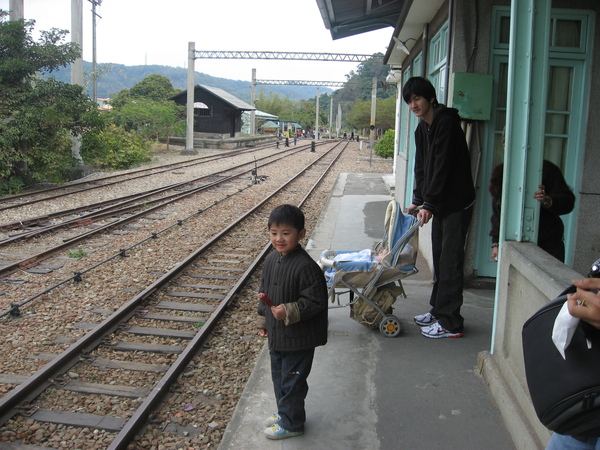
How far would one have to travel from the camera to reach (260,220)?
12.0 metres

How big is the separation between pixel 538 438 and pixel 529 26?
229 cm

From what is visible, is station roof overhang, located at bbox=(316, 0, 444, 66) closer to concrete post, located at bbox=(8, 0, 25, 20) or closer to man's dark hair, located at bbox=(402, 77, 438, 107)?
man's dark hair, located at bbox=(402, 77, 438, 107)

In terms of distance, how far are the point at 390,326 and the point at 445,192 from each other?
3.92 ft

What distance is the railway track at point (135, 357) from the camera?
3945 mm

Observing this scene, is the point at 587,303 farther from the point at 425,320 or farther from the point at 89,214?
the point at 89,214

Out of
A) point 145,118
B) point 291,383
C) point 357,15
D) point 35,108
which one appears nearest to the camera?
point 291,383

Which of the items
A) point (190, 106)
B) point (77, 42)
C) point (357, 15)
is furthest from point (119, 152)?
point (357, 15)

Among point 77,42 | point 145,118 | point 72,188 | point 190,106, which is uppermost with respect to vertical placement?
point 77,42

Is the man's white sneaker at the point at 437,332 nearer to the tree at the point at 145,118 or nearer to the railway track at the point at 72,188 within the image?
the railway track at the point at 72,188

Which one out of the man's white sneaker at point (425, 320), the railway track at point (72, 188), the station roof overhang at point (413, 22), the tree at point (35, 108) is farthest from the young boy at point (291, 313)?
the tree at point (35, 108)

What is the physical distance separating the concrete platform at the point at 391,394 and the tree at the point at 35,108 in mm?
13011

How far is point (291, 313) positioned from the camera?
3064mm

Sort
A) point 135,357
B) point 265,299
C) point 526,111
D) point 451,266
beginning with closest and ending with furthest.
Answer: point 265,299, point 526,111, point 451,266, point 135,357

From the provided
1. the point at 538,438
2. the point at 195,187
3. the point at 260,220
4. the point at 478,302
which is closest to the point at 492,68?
the point at 478,302
